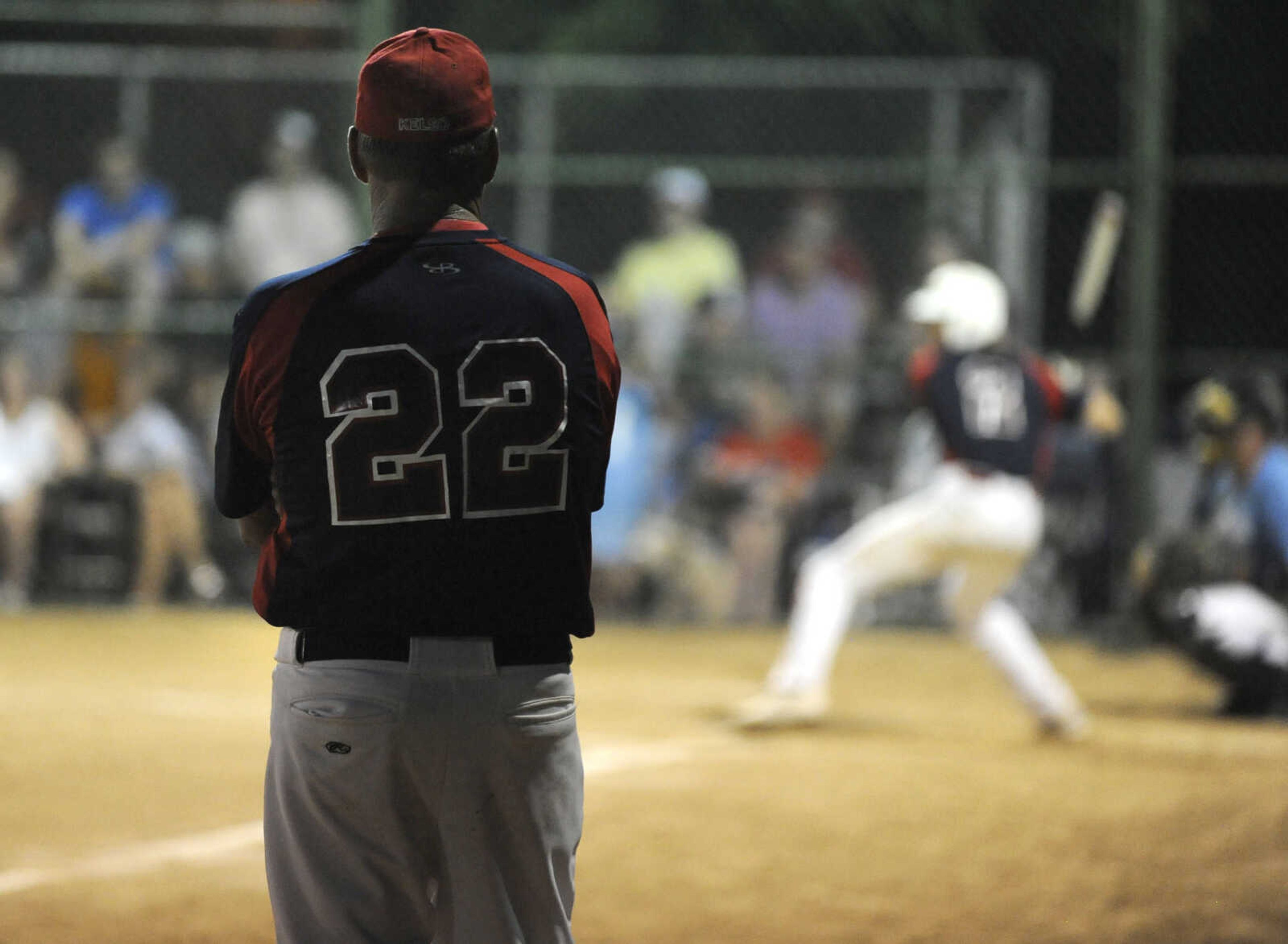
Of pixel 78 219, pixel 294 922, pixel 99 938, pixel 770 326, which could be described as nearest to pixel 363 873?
pixel 294 922

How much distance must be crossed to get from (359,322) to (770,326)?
9900 millimetres

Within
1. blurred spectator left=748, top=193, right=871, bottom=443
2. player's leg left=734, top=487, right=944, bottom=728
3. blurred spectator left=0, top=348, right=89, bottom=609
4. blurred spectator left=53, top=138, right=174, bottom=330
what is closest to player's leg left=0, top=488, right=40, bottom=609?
blurred spectator left=0, top=348, right=89, bottom=609

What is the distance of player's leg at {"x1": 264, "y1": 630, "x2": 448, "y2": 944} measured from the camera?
7.85 ft

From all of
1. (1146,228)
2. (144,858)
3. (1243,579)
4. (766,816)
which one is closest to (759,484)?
(1146,228)

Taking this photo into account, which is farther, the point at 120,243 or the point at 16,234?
the point at 16,234

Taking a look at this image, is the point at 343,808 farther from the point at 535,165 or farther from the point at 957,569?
the point at 535,165

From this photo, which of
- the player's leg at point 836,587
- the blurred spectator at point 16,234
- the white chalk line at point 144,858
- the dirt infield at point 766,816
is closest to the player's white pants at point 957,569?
the player's leg at point 836,587

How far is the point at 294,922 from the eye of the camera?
2443mm

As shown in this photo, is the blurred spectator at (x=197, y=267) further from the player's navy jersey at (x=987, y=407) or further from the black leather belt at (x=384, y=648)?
the black leather belt at (x=384, y=648)

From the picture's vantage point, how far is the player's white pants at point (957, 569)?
307 inches

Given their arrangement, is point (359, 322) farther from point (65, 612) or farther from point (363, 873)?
Answer: point (65, 612)

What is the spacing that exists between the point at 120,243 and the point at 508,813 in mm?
10800

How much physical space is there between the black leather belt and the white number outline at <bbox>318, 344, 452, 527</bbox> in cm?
17

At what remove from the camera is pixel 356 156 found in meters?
2.56
